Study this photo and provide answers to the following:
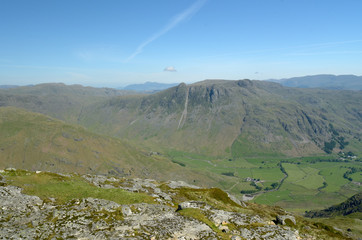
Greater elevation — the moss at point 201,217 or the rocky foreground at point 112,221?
the rocky foreground at point 112,221

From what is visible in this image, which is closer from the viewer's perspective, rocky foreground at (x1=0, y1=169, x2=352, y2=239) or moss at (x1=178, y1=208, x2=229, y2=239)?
rocky foreground at (x1=0, y1=169, x2=352, y2=239)

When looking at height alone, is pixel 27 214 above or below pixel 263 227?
above

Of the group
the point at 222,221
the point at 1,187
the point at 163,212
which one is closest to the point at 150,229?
the point at 163,212

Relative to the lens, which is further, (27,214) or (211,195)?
(211,195)

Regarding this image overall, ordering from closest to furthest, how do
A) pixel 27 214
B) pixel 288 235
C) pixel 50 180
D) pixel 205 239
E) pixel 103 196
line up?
pixel 205 239 < pixel 27 214 < pixel 288 235 < pixel 103 196 < pixel 50 180

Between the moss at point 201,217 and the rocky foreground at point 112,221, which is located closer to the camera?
the rocky foreground at point 112,221

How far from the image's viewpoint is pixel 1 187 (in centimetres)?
3756

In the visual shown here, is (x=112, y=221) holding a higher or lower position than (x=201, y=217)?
higher

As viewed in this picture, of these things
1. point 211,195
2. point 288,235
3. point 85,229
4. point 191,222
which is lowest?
point 211,195

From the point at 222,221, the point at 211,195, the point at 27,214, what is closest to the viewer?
the point at 27,214

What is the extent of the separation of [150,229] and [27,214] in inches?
715

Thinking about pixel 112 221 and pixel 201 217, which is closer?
pixel 112 221

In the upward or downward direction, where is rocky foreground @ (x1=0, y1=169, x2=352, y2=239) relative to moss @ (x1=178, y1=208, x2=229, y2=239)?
upward

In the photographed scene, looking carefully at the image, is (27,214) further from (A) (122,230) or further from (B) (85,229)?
(A) (122,230)
